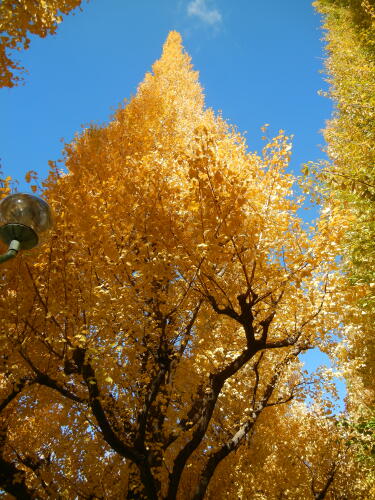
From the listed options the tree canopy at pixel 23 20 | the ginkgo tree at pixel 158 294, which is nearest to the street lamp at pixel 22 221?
the ginkgo tree at pixel 158 294

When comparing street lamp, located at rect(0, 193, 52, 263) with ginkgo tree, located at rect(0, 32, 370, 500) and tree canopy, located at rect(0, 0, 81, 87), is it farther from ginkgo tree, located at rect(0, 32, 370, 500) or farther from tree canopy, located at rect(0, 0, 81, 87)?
tree canopy, located at rect(0, 0, 81, 87)

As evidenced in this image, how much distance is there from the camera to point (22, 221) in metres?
2.44

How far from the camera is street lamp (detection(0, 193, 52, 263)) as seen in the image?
244 centimetres

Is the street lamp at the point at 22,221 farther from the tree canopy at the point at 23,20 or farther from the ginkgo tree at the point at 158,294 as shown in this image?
the tree canopy at the point at 23,20

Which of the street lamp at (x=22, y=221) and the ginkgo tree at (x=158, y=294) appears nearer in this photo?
the street lamp at (x=22, y=221)

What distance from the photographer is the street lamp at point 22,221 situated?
244cm

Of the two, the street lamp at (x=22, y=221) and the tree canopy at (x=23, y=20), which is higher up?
the tree canopy at (x=23, y=20)

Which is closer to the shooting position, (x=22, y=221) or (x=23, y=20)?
(x=22, y=221)

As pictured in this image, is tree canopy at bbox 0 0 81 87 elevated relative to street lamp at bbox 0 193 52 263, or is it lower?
elevated

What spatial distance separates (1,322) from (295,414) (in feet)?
48.1

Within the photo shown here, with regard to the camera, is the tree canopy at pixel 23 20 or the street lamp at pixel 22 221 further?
the tree canopy at pixel 23 20

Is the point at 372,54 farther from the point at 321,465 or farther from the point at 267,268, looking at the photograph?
the point at 321,465

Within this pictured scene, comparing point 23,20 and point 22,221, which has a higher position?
point 23,20

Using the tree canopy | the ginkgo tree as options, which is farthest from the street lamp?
the tree canopy
